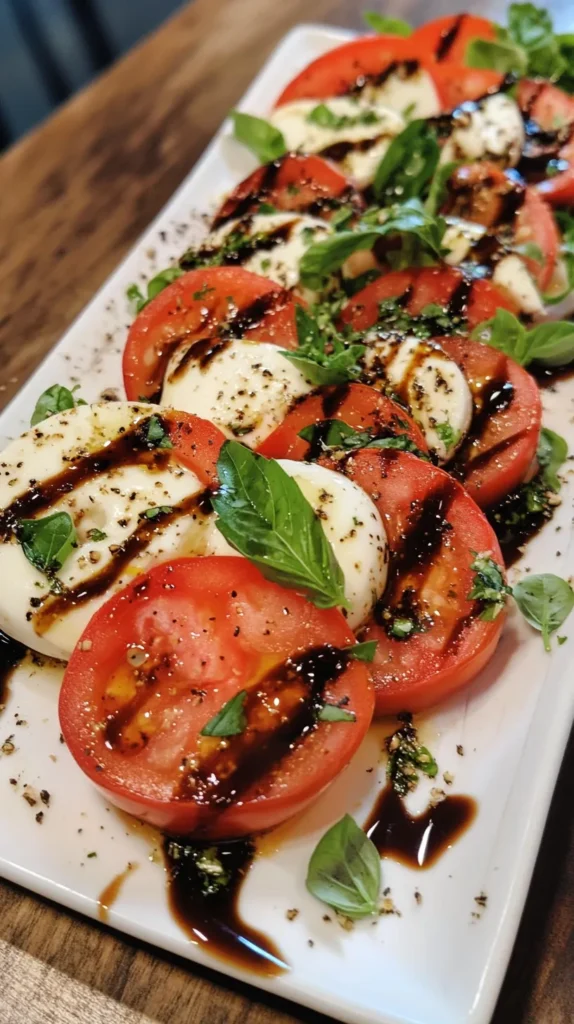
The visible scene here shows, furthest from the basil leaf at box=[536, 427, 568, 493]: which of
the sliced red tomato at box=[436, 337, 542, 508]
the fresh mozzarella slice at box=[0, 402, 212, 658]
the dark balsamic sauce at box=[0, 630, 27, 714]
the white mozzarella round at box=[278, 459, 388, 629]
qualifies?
the dark balsamic sauce at box=[0, 630, 27, 714]

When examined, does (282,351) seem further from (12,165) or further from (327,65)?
(12,165)

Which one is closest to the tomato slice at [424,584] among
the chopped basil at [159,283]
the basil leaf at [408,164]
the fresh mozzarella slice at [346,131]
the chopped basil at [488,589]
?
the chopped basil at [488,589]

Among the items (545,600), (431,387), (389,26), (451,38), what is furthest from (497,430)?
(389,26)

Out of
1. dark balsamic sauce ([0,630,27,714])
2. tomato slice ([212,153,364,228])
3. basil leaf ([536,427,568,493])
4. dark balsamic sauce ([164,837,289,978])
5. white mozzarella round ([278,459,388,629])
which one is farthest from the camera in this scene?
tomato slice ([212,153,364,228])

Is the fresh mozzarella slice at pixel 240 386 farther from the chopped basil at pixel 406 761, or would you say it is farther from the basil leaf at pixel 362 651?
the chopped basil at pixel 406 761

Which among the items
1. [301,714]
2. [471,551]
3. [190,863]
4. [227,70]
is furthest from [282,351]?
[227,70]

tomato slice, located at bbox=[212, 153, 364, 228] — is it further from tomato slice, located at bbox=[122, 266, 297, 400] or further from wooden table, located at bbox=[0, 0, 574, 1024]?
wooden table, located at bbox=[0, 0, 574, 1024]
